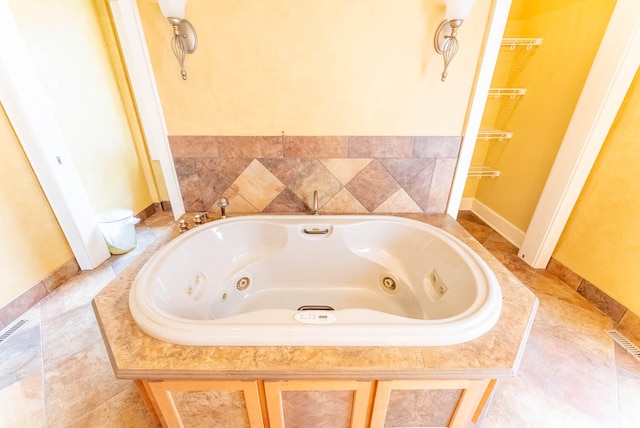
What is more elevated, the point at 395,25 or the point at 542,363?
the point at 395,25

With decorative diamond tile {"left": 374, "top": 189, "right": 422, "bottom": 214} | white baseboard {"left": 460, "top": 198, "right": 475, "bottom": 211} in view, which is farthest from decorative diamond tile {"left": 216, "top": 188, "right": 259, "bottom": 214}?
white baseboard {"left": 460, "top": 198, "right": 475, "bottom": 211}

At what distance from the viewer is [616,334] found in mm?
1368

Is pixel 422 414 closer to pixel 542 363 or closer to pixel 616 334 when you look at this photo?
pixel 542 363

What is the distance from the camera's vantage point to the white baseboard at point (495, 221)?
2127mm

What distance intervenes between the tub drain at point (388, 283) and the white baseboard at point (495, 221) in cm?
144

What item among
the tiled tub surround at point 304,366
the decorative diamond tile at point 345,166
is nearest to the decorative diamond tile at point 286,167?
the decorative diamond tile at point 345,166

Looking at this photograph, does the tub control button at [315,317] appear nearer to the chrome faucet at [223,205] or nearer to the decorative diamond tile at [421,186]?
the chrome faucet at [223,205]

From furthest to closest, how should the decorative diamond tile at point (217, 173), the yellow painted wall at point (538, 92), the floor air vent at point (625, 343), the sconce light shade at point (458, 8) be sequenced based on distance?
the yellow painted wall at point (538, 92), the decorative diamond tile at point (217, 173), the floor air vent at point (625, 343), the sconce light shade at point (458, 8)

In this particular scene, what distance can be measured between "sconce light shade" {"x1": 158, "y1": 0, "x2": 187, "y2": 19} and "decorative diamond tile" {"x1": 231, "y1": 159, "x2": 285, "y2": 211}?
67cm

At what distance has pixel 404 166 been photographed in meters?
1.38

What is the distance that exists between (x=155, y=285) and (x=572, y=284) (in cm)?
243

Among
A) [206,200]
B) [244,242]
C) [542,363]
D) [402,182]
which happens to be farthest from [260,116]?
[542,363]

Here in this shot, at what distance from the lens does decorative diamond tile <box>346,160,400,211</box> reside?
1.39 m

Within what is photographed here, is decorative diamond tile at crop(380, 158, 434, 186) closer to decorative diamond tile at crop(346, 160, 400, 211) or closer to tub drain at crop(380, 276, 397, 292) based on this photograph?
decorative diamond tile at crop(346, 160, 400, 211)
